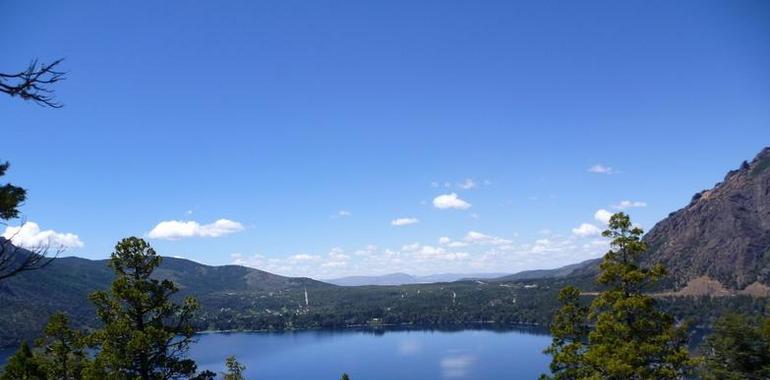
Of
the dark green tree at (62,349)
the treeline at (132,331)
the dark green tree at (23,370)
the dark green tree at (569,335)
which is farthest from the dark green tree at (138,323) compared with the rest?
the dark green tree at (569,335)

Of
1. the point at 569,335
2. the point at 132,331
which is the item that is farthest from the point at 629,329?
the point at 132,331

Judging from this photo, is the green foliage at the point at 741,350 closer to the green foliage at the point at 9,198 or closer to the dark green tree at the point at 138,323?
the dark green tree at the point at 138,323

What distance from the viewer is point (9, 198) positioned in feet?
37.7

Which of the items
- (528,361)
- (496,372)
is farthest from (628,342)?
(528,361)

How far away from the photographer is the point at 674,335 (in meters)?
20.8

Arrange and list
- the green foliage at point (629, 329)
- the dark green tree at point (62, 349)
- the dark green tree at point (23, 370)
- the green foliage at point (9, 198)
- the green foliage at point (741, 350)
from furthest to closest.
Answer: the green foliage at point (741, 350)
the dark green tree at point (23, 370)
the dark green tree at point (62, 349)
the green foliage at point (629, 329)
the green foliage at point (9, 198)

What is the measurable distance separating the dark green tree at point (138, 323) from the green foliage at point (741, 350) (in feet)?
98.8

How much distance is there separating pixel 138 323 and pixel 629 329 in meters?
20.1

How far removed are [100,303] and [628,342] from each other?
21336 mm

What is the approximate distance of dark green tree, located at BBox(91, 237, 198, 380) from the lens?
21.3 metres

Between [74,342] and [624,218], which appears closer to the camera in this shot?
[624,218]

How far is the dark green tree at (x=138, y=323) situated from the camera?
21266mm

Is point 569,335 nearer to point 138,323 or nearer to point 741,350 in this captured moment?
point 741,350

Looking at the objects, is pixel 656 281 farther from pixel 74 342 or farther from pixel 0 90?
pixel 74 342
